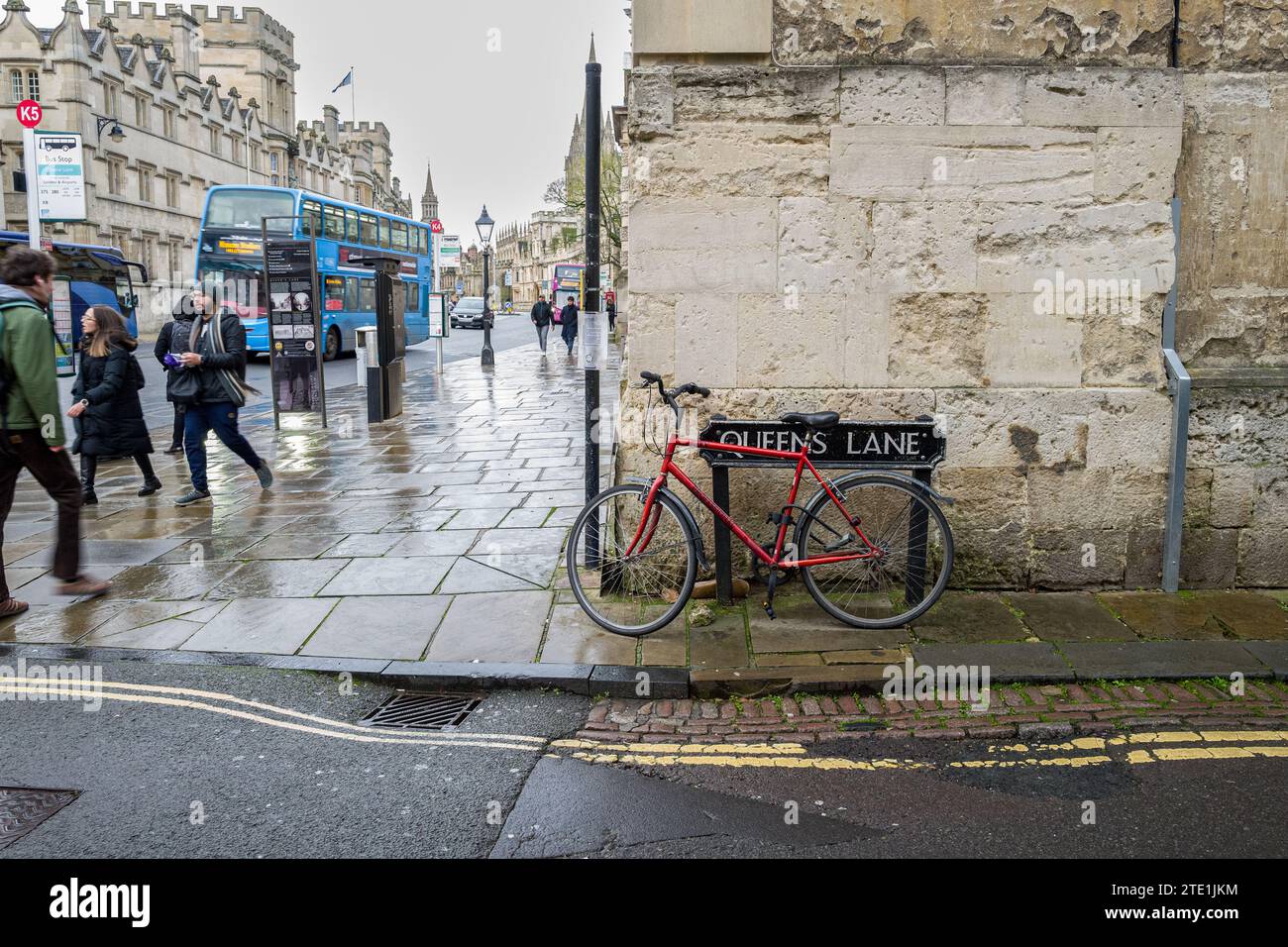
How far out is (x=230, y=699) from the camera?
4.46 metres

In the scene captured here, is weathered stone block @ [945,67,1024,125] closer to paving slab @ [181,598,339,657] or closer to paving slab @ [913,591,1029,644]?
paving slab @ [913,591,1029,644]

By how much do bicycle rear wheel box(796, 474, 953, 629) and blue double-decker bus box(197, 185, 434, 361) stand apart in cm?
1968

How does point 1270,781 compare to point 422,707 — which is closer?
point 1270,781

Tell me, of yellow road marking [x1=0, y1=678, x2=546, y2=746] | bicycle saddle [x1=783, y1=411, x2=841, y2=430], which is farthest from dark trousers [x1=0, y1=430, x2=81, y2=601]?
bicycle saddle [x1=783, y1=411, x2=841, y2=430]

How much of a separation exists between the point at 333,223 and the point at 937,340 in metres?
23.2

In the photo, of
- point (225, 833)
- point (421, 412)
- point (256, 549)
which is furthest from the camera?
point (421, 412)

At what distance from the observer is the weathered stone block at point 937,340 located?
5.73 metres

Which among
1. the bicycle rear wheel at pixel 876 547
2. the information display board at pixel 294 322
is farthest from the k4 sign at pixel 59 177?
the bicycle rear wheel at pixel 876 547

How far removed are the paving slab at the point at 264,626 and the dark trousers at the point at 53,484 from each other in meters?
0.94

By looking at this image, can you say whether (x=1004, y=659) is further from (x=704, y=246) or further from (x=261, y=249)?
(x=261, y=249)
